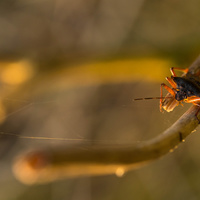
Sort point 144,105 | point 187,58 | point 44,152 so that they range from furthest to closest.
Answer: point 187,58 → point 144,105 → point 44,152

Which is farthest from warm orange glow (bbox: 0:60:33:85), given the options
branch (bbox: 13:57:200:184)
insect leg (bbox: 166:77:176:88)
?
branch (bbox: 13:57:200:184)

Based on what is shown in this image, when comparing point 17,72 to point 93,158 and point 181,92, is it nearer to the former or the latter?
point 181,92

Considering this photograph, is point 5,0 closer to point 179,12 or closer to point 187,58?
point 179,12

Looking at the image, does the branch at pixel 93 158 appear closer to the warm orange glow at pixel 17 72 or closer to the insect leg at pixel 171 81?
the insect leg at pixel 171 81

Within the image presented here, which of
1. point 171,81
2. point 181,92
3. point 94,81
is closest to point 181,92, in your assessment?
point 181,92

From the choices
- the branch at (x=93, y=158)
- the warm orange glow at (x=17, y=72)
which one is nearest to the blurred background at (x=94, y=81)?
the warm orange glow at (x=17, y=72)

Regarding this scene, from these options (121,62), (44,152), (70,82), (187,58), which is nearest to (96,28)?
(70,82)
